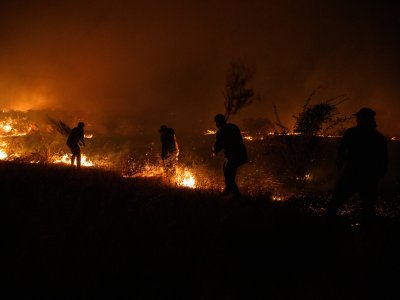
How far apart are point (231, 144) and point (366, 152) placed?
121 inches

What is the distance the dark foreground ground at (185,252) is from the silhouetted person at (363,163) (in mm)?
431

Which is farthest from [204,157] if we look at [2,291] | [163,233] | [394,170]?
[2,291]

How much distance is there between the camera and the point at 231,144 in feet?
25.4

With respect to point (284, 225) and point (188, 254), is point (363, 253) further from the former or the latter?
point (188, 254)

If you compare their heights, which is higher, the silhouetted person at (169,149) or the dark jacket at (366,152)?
the silhouetted person at (169,149)

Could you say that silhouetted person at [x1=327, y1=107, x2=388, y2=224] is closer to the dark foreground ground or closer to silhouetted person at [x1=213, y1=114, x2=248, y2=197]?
the dark foreground ground

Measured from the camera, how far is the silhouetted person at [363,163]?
549 centimetres

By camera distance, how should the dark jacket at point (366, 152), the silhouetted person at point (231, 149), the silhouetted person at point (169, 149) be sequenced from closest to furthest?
the dark jacket at point (366, 152) < the silhouetted person at point (231, 149) < the silhouetted person at point (169, 149)

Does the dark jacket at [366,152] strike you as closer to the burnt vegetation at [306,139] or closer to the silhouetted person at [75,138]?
the burnt vegetation at [306,139]

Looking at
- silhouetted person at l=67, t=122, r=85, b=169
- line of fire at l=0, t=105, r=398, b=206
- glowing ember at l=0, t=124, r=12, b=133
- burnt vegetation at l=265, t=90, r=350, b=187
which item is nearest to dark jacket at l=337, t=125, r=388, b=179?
line of fire at l=0, t=105, r=398, b=206

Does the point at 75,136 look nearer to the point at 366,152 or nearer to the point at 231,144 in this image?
the point at 231,144

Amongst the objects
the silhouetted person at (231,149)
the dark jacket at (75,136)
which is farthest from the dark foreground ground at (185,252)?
the dark jacket at (75,136)

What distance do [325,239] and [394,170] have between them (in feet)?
35.4

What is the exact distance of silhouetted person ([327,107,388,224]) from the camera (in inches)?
216
